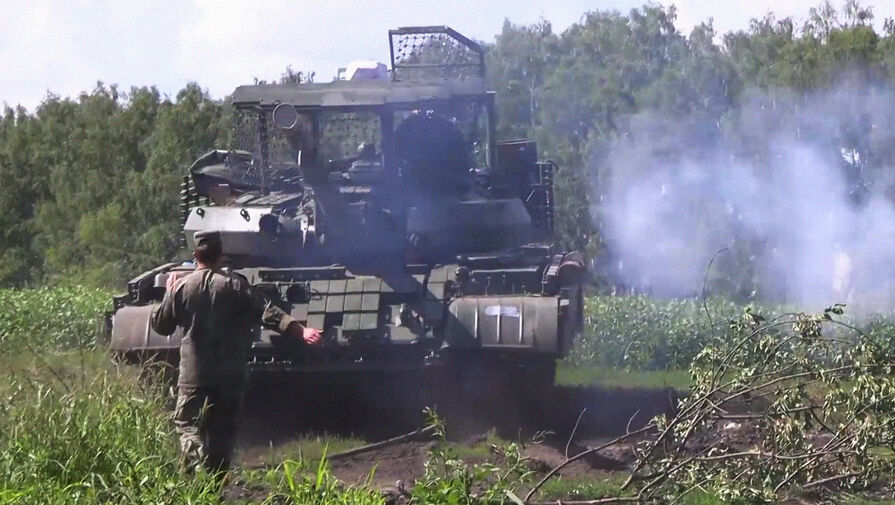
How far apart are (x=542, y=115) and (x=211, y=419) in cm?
2261

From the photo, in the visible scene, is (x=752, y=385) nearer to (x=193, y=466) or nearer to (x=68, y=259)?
(x=193, y=466)

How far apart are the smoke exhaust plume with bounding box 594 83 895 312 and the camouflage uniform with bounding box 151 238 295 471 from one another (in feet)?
39.8

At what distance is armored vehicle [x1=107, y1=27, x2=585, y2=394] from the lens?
10.6 metres

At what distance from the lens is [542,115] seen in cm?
2922

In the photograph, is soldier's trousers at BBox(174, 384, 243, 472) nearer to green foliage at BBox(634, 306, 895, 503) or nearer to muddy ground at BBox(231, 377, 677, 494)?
green foliage at BBox(634, 306, 895, 503)

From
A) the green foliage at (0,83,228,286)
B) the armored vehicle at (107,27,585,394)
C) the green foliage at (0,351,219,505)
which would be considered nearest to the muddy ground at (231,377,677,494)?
the armored vehicle at (107,27,585,394)

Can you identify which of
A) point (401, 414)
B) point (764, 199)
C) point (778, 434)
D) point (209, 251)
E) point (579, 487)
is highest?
point (209, 251)

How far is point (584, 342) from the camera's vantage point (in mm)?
18609

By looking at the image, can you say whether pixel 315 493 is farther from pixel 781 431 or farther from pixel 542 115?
pixel 542 115

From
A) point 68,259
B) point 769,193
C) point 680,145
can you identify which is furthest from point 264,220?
point 68,259

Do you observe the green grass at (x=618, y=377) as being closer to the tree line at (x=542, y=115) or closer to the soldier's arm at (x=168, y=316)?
the tree line at (x=542, y=115)

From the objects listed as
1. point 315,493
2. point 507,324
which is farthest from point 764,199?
point 315,493

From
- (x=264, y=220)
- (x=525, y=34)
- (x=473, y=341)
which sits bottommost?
(x=473, y=341)

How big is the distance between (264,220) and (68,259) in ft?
96.6
